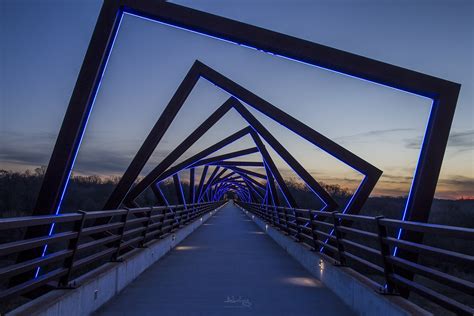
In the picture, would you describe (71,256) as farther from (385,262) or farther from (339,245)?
(339,245)

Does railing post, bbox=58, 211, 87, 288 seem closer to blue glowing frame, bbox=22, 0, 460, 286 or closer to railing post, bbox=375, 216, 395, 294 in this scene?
blue glowing frame, bbox=22, 0, 460, 286

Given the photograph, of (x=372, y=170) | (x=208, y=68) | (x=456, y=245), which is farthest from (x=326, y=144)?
(x=456, y=245)

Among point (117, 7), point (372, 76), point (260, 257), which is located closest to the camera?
point (372, 76)

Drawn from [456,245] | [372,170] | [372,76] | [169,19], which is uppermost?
[169,19]

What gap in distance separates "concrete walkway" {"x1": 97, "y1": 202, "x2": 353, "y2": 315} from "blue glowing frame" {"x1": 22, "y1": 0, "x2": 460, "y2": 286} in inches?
87.5

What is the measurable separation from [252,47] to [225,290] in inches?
234

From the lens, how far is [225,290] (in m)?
8.09

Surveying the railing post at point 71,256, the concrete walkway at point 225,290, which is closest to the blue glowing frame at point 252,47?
the concrete walkway at point 225,290

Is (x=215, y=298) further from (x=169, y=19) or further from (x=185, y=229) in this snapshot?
(x=185, y=229)

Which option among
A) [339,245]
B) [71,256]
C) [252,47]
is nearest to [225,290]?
[339,245]

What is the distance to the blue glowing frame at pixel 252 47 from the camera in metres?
8.84

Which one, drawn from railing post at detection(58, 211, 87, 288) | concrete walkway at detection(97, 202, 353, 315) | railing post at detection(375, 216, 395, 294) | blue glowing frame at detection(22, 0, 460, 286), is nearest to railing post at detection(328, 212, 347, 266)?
concrete walkway at detection(97, 202, 353, 315)

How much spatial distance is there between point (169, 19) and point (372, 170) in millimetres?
6910

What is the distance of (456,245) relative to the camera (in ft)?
233
